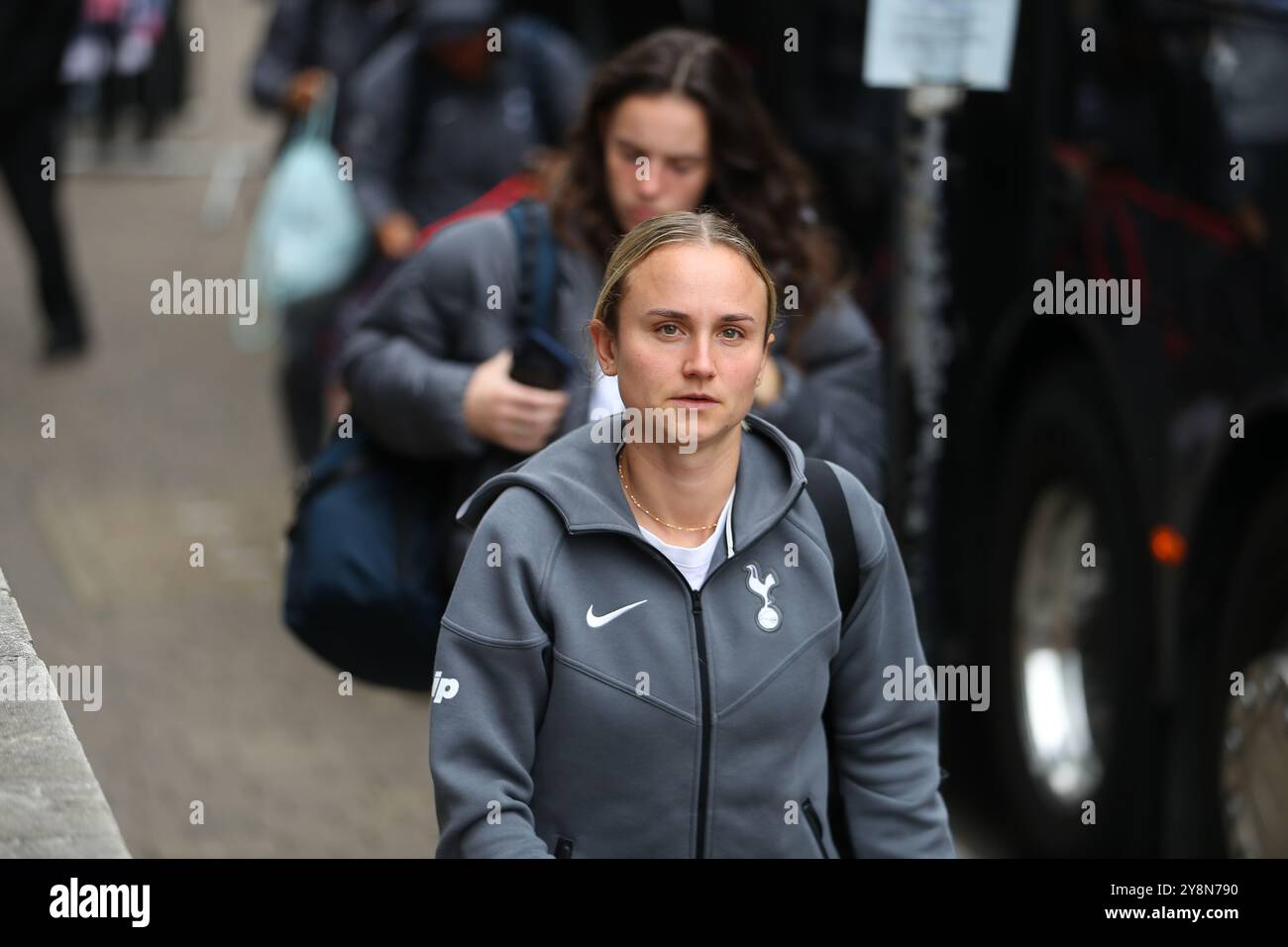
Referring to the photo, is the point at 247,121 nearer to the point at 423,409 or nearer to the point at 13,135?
the point at 13,135

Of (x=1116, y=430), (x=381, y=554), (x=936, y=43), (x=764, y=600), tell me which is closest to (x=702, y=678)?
(x=764, y=600)

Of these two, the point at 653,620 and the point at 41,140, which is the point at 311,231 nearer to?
the point at 41,140

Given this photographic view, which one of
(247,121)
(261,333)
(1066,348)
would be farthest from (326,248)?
(247,121)

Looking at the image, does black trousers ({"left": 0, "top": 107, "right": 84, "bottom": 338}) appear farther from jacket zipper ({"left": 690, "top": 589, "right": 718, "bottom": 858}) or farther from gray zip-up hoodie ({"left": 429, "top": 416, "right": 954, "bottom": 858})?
jacket zipper ({"left": 690, "top": 589, "right": 718, "bottom": 858})

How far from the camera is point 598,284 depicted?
11.1 feet

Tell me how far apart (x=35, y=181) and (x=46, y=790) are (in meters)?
7.59

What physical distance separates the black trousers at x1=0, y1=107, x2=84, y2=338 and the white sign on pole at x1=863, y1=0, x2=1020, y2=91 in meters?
6.42

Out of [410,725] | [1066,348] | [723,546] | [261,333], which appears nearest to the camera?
[723,546]

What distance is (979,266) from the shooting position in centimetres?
565

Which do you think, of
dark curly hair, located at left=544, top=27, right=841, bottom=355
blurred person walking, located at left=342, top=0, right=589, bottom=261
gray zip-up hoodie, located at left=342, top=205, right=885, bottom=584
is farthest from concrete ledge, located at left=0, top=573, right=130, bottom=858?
blurred person walking, located at left=342, top=0, right=589, bottom=261

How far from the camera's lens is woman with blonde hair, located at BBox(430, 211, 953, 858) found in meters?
2.35

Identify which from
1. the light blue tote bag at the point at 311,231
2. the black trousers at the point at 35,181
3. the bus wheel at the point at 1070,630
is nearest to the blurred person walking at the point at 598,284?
the bus wheel at the point at 1070,630

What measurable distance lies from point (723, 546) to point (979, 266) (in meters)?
3.38

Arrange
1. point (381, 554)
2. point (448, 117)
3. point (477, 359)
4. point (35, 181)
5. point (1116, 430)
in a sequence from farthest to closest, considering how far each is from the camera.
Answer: point (35, 181) < point (448, 117) < point (1116, 430) < point (477, 359) < point (381, 554)
